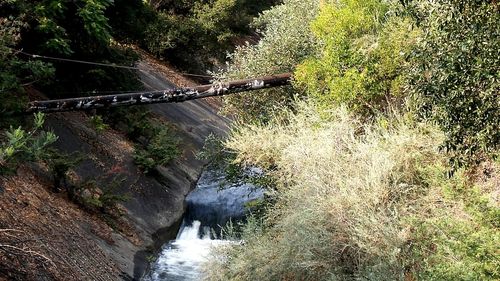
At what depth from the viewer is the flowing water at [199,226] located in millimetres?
15242

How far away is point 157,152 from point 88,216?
5.28m

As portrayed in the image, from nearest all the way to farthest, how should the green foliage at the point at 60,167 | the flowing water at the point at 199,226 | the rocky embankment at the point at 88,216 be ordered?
the rocky embankment at the point at 88,216 < the green foliage at the point at 60,167 < the flowing water at the point at 199,226

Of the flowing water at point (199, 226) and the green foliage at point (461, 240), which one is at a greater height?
the green foliage at point (461, 240)

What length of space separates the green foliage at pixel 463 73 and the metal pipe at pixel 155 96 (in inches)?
367

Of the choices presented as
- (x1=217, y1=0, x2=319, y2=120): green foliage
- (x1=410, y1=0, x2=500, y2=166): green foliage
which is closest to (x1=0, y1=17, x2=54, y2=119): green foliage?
(x1=217, y1=0, x2=319, y2=120): green foliage

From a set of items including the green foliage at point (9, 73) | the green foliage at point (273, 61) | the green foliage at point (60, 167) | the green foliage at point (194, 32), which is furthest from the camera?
the green foliage at point (194, 32)

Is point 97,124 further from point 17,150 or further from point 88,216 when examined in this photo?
point 17,150

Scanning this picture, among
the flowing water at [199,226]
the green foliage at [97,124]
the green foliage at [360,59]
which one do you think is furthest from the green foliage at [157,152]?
the green foliage at [360,59]

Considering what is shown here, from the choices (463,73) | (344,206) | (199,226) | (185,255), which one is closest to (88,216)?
(185,255)

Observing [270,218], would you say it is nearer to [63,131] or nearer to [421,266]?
[421,266]

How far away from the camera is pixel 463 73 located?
6.91m

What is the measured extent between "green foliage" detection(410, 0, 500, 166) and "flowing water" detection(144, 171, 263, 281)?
27.4ft

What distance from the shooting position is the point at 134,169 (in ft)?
61.6

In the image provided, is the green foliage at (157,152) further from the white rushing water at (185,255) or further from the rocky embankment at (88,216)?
the white rushing water at (185,255)
